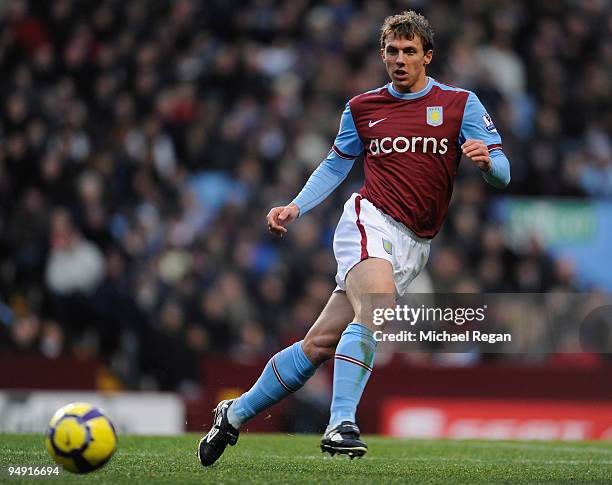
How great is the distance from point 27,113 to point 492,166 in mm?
8284

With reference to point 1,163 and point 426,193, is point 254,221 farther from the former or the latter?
point 426,193

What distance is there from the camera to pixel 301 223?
12.5m

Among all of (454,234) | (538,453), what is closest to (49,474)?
(538,453)

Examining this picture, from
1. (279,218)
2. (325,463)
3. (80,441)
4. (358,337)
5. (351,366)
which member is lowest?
(80,441)

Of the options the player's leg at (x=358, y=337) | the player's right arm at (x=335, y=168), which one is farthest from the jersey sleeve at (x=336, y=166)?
the player's leg at (x=358, y=337)

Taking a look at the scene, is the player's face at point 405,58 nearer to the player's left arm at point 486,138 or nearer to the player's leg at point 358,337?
the player's left arm at point 486,138

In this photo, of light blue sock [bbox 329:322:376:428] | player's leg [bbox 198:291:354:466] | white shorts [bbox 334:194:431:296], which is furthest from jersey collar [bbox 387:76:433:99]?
light blue sock [bbox 329:322:376:428]

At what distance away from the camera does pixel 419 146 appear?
19.4ft

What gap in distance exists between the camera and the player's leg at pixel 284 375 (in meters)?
5.81

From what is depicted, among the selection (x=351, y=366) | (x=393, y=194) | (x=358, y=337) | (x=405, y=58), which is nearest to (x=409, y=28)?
(x=405, y=58)

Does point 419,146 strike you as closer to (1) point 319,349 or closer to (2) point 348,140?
(2) point 348,140

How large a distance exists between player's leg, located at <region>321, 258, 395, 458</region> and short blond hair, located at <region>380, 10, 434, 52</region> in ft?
3.54

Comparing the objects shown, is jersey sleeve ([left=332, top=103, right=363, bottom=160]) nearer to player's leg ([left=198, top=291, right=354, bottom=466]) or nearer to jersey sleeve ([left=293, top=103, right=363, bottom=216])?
jersey sleeve ([left=293, top=103, right=363, bottom=216])

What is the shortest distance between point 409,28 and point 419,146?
1.86ft
